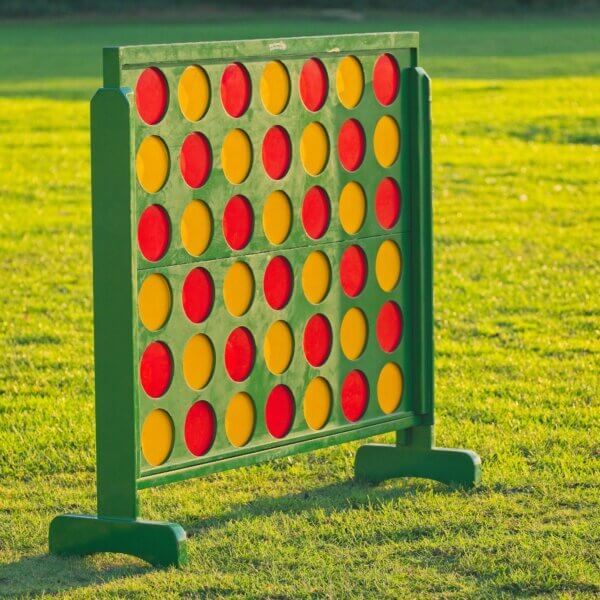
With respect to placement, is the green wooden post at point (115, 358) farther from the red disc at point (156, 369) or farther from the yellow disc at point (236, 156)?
the yellow disc at point (236, 156)

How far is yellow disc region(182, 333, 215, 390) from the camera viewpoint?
17.7 ft

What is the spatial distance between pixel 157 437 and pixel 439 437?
1858 mm

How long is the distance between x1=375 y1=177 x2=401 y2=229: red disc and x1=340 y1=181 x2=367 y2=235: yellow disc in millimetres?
91

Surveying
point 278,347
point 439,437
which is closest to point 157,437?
point 278,347

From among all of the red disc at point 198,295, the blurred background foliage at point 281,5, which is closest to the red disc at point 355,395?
the red disc at point 198,295

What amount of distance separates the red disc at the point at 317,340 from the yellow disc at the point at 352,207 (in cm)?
35

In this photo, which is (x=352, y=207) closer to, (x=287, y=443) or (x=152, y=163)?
(x=287, y=443)

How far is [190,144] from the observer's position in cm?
530

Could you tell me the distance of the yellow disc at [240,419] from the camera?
18.2ft

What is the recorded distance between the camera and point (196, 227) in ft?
17.6

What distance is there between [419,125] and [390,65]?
0.85ft

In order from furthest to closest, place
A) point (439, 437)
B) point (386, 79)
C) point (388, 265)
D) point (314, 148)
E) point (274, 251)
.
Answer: point (439, 437) → point (388, 265) → point (386, 79) → point (314, 148) → point (274, 251)

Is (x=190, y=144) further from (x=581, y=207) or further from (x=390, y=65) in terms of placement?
(x=581, y=207)

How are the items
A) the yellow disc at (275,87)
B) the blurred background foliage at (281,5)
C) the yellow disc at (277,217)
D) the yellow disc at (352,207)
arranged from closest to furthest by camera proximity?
the yellow disc at (275,87) < the yellow disc at (277,217) < the yellow disc at (352,207) < the blurred background foliage at (281,5)
